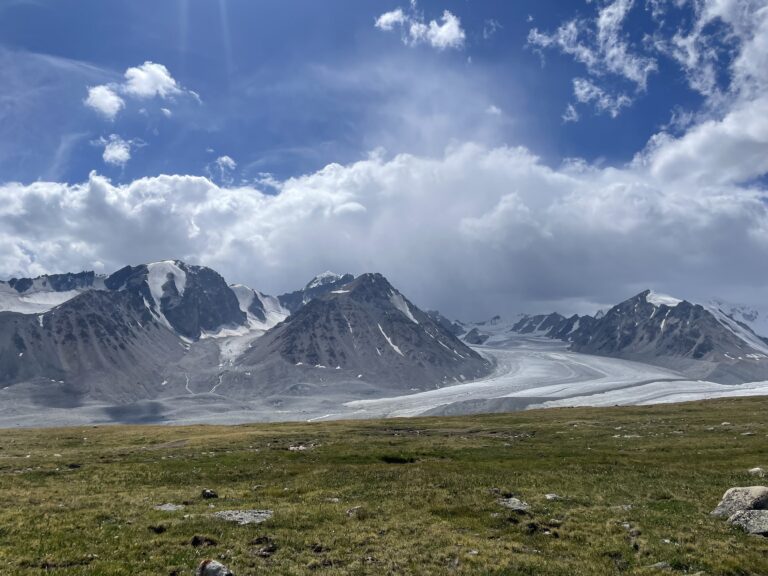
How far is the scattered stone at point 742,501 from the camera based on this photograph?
26297 millimetres

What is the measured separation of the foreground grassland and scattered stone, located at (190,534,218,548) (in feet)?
0.30

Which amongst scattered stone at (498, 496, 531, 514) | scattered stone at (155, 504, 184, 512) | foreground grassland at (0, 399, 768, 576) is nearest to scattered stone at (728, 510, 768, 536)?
foreground grassland at (0, 399, 768, 576)

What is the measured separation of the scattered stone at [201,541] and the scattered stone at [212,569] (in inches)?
155

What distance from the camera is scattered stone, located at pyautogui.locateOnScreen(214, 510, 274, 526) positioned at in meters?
26.3

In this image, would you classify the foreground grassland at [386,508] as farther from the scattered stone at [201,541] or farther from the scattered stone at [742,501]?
the scattered stone at [742,501]

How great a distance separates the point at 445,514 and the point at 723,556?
1216cm

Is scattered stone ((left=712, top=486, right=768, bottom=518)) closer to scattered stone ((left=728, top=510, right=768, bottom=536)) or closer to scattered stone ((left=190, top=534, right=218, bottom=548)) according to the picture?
scattered stone ((left=728, top=510, right=768, bottom=536))

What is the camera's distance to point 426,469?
1667 inches

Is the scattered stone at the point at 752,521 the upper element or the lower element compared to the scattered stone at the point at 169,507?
lower

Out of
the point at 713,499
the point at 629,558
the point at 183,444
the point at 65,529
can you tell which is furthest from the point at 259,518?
the point at 183,444

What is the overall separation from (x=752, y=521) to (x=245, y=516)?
75.3 ft

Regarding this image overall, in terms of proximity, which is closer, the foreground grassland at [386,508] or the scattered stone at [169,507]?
the foreground grassland at [386,508]

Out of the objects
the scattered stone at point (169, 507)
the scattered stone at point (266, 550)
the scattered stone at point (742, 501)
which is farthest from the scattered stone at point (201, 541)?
the scattered stone at point (742, 501)

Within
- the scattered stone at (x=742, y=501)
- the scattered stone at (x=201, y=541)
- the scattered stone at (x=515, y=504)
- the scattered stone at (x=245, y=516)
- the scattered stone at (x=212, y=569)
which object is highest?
the scattered stone at (x=212, y=569)
